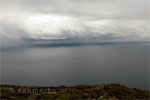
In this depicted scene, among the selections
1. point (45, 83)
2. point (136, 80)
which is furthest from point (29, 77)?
point (136, 80)

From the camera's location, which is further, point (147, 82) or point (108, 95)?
point (147, 82)

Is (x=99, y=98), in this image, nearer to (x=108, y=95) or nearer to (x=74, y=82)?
(x=108, y=95)

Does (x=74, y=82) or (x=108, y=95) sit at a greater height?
(x=108, y=95)

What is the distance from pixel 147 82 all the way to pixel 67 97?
320ft

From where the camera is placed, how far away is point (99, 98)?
52.3 meters

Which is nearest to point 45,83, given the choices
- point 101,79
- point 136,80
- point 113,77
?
point 101,79

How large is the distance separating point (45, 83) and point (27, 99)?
86.1 metres

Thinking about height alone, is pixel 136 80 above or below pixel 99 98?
below

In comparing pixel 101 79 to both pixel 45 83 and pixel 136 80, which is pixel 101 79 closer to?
pixel 136 80

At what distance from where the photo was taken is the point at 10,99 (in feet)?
161

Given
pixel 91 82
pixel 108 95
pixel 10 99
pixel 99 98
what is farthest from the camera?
pixel 91 82

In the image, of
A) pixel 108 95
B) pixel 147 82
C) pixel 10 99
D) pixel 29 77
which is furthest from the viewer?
pixel 29 77

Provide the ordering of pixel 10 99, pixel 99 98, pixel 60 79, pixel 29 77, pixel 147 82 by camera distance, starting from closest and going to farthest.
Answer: pixel 10 99 < pixel 99 98 < pixel 147 82 < pixel 60 79 < pixel 29 77

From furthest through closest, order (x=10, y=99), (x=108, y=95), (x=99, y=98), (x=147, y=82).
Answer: (x=147, y=82) < (x=108, y=95) < (x=99, y=98) < (x=10, y=99)
